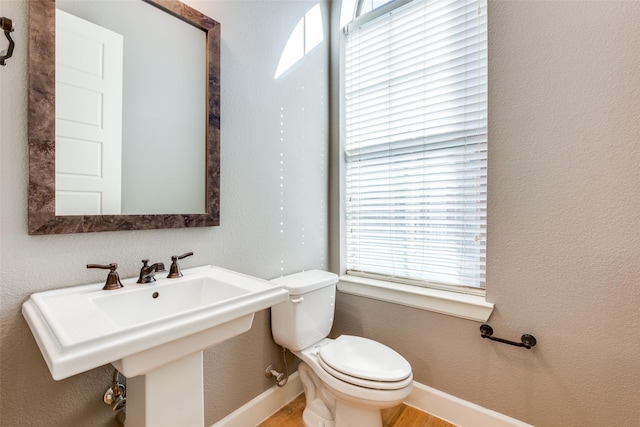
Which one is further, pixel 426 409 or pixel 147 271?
pixel 426 409

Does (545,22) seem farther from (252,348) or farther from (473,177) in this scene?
(252,348)

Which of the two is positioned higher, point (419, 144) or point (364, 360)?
point (419, 144)

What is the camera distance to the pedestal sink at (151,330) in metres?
0.58

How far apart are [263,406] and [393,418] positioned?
70 cm

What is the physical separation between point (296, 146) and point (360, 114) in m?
0.53

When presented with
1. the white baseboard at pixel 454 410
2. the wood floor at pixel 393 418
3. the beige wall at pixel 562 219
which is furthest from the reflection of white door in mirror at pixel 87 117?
the white baseboard at pixel 454 410

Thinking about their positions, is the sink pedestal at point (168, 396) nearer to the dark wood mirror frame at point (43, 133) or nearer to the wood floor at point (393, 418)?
the dark wood mirror frame at point (43, 133)

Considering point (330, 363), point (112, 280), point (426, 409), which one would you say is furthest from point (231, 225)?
point (426, 409)

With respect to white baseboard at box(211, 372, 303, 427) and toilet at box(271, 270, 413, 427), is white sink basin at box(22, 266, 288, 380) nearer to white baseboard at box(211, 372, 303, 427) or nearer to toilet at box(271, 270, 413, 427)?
toilet at box(271, 270, 413, 427)

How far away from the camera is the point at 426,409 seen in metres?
1.53

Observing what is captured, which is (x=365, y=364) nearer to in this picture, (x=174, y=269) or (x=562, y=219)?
(x=174, y=269)

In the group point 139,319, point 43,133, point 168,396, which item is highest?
point 43,133

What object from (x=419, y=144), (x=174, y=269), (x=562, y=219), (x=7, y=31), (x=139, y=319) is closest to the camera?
(x=7, y=31)

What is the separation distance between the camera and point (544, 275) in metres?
1.22
